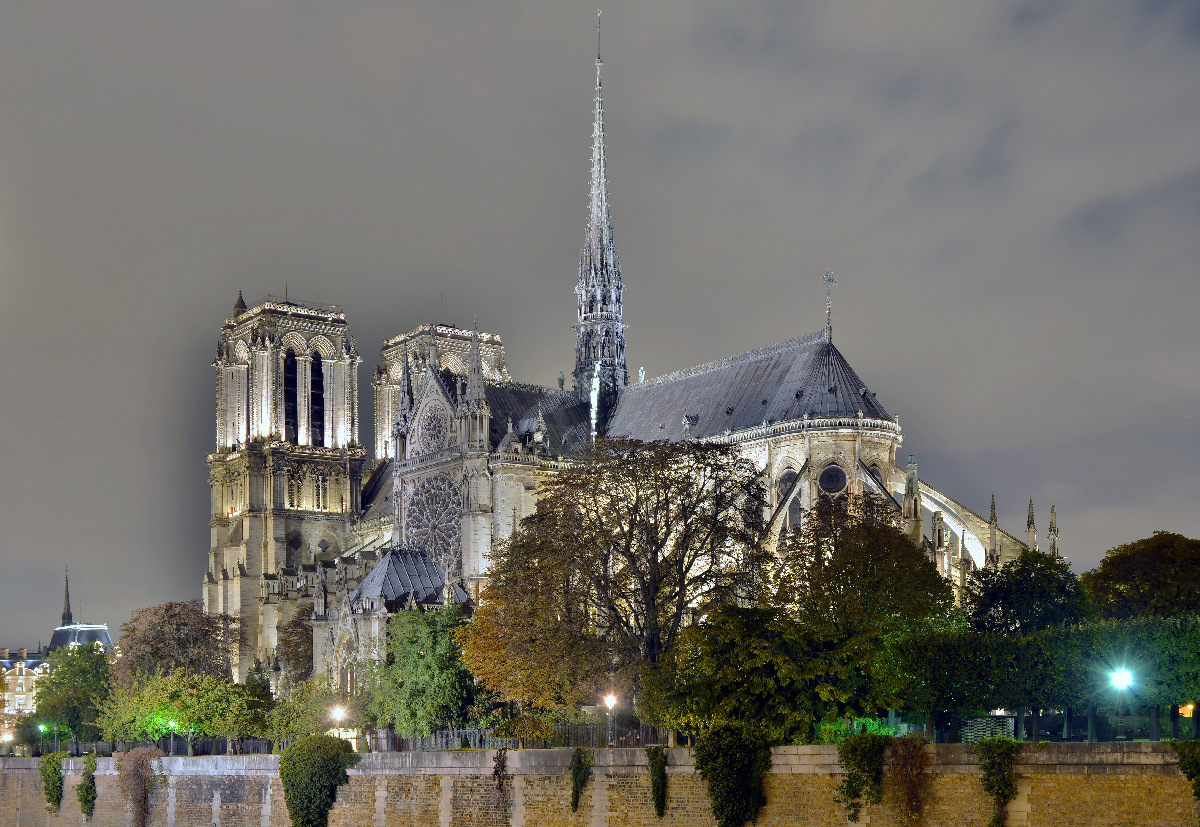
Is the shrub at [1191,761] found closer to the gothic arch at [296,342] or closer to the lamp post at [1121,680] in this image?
the lamp post at [1121,680]

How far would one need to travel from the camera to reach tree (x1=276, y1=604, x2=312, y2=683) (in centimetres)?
7394

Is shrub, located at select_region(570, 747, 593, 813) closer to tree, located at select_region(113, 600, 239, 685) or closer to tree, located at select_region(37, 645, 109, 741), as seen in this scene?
tree, located at select_region(113, 600, 239, 685)

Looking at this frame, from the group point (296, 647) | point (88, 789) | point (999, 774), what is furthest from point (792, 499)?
point (999, 774)

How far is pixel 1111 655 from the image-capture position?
34094mm

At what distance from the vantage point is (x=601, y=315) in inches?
3036

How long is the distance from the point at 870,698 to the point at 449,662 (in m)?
18.6

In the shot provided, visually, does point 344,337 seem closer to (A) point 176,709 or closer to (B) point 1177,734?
(A) point 176,709

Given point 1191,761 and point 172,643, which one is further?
point 172,643

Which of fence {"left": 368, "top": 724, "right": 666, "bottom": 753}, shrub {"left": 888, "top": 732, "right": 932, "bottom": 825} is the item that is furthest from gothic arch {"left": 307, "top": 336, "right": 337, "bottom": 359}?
shrub {"left": 888, "top": 732, "right": 932, "bottom": 825}

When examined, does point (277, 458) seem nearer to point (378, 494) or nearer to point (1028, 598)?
point (378, 494)

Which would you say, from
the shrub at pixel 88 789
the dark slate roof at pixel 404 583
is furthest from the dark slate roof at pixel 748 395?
the shrub at pixel 88 789

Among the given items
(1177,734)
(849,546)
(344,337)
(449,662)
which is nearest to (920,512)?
(849,546)

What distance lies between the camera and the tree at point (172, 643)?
2840 inches

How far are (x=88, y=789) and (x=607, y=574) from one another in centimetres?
2222
